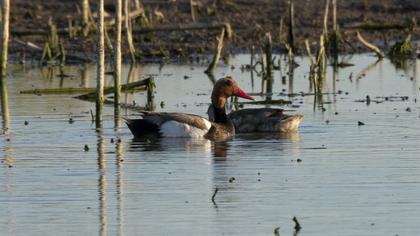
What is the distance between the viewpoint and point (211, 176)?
50.2 ft

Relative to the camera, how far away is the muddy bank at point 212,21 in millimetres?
33906

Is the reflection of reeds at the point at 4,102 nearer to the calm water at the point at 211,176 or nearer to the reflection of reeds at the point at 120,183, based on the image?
the calm water at the point at 211,176

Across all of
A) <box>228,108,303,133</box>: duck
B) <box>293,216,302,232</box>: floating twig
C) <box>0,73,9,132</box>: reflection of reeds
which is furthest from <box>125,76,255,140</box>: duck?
<box>293,216,302,232</box>: floating twig

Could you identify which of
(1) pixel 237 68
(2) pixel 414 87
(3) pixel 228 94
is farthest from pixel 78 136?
(1) pixel 237 68

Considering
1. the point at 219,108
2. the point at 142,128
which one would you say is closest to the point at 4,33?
the point at 219,108

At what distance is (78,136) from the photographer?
19016mm

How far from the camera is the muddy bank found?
33.9 m

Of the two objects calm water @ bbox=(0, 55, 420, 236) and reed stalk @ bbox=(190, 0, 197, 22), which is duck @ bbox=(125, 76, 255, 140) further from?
reed stalk @ bbox=(190, 0, 197, 22)

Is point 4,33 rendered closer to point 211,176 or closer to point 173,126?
point 173,126

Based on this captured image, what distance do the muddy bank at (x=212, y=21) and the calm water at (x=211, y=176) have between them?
33.7 feet

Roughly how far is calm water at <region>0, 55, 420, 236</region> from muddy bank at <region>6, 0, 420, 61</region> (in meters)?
10.3

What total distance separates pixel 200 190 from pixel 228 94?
626 centimetres

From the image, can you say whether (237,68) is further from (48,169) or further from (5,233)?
(5,233)

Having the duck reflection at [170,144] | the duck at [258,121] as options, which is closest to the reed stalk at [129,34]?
the duck at [258,121]
